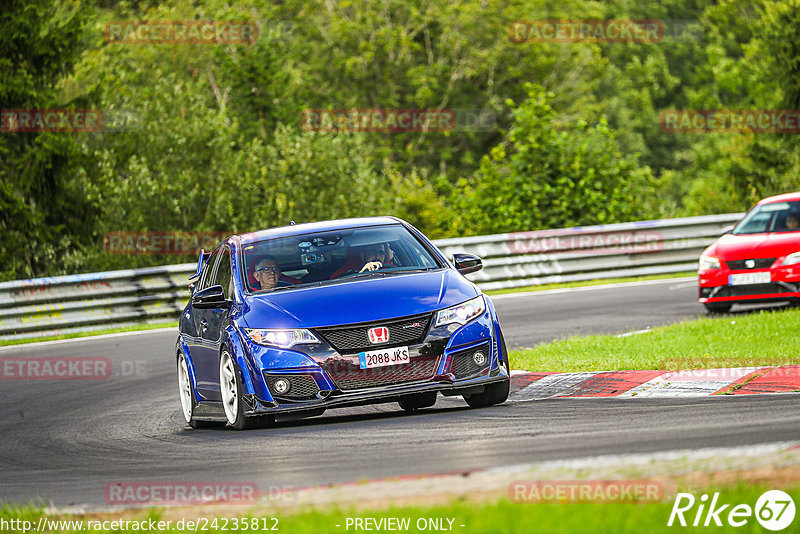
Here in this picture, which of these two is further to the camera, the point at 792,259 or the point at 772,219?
the point at 772,219

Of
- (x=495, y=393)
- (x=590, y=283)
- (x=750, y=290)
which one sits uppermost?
(x=495, y=393)

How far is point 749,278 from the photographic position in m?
16.9

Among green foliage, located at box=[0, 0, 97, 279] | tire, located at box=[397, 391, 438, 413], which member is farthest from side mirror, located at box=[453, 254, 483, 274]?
green foliage, located at box=[0, 0, 97, 279]

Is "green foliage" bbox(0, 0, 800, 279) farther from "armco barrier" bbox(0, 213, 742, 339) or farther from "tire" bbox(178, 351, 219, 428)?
"tire" bbox(178, 351, 219, 428)

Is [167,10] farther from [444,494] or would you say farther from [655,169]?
[444,494]

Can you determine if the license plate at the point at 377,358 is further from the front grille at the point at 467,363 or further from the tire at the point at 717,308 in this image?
the tire at the point at 717,308

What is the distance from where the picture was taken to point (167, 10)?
185 feet

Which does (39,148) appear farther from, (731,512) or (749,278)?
(731,512)

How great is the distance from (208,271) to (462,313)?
10.8 ft

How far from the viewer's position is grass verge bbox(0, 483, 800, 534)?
507 centimetres

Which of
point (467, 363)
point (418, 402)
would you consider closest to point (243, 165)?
point (418, 402)

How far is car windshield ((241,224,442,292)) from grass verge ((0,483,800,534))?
180 inches

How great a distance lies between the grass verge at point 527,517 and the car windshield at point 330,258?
458 cm

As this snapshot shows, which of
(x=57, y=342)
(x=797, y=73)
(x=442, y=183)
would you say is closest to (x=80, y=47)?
(x=442, y=183)
